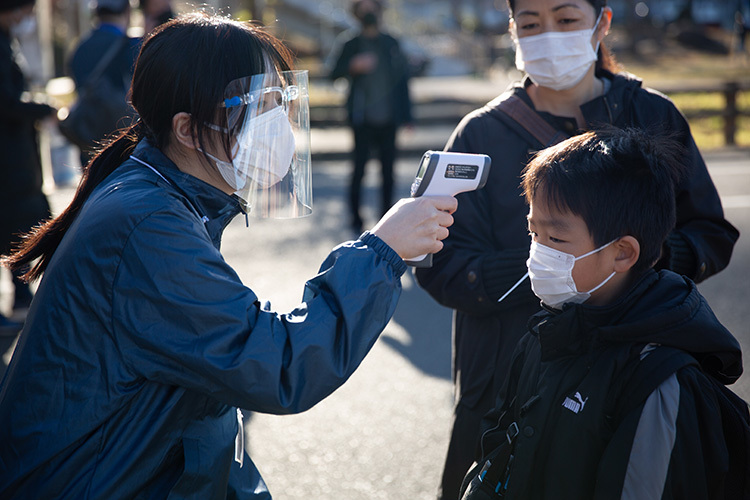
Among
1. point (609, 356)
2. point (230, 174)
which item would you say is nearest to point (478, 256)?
point (609, 356)

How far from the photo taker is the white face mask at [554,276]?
6.20 ft

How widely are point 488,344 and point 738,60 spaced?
29.8 meters

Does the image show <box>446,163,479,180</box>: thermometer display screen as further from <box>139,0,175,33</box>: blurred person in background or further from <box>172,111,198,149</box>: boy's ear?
<box>139,0,175,33</box>: blurred person in background

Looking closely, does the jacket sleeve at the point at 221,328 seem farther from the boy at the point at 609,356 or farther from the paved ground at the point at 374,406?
the paved ground at the point at 374,406

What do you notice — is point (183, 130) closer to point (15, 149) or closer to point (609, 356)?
point (609, 356)

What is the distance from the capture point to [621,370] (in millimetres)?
1705

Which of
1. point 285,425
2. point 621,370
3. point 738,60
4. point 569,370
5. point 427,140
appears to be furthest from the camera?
point 738,60

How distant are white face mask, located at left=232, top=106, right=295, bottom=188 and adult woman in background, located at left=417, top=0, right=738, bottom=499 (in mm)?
736

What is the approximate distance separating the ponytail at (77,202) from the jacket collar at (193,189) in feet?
0.34

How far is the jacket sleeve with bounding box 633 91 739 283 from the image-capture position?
2.29 metres

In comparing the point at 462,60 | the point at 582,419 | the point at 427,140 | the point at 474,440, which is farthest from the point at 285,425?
the point at 462,60

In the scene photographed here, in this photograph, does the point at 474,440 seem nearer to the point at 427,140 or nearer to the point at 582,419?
the point at 582,419

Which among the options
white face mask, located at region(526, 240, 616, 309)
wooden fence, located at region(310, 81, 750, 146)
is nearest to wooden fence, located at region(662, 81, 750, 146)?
wooden fence, located at region(310, 81, 750, 146)

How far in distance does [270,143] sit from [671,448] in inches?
43.1
